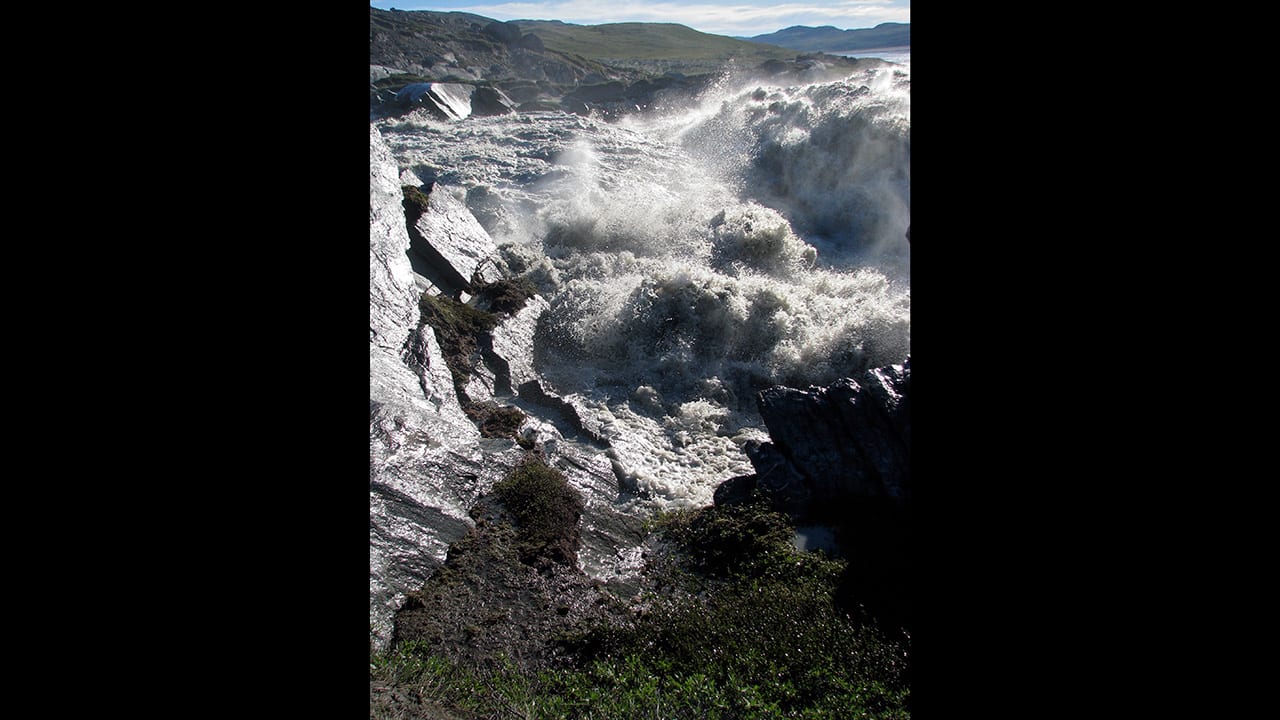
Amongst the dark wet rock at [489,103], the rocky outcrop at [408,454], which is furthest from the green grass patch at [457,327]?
the dark wet rock at [489,103]

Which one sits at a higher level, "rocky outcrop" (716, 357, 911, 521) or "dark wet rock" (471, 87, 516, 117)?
"dark wet rock" (471, 87, 516, 117)

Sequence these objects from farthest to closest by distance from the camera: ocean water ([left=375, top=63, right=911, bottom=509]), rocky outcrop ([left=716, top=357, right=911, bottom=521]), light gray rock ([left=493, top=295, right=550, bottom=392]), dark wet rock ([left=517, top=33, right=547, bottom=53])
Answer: dark wet rock ([left=517, top=33, right=547, bottom=53])
ocean water ([left=375, top=63, right=911, bottom=509])
light gray rock ([left=493, top=295, right=550, bottom=392])
rocky outcrop ([left=716, top=357, right=911, bottom=521])

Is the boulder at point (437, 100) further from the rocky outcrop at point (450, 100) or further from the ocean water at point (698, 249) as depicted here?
the ocean water at point (698, 249)

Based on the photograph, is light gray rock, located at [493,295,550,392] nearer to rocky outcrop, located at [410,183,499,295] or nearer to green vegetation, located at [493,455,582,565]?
rocky outcrop, located at [410,183,499,295]

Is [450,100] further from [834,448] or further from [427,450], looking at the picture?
[834,448]

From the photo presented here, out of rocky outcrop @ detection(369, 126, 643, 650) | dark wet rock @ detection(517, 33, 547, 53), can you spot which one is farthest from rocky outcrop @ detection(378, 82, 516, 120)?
dark wet rock @ detection(517, 33, 547, 53)

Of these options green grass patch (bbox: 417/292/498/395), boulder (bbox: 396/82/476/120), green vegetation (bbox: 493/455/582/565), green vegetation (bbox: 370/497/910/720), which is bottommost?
green vegetation (bbox: 370/497/910/720)
